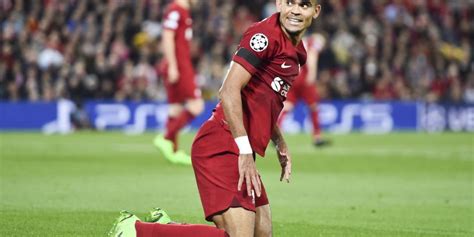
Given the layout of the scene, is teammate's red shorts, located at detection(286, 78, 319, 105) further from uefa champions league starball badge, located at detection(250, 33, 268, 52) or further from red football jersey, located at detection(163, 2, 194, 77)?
uefa champions league starball badge, located at detection(250, 33, 268, 52)

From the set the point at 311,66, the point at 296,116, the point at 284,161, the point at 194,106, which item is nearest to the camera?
the point at 284,161

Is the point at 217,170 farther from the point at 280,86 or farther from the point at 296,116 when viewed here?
the point at 296,116

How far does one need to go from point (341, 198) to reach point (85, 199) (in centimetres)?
299

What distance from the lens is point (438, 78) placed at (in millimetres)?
31141

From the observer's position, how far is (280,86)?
662cm

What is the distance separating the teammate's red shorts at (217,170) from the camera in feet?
20.9

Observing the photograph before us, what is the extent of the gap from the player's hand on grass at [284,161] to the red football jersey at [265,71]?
1.58 ft

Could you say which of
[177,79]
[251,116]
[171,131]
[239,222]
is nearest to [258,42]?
[251,116]

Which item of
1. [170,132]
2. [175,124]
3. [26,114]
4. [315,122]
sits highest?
[175,124]

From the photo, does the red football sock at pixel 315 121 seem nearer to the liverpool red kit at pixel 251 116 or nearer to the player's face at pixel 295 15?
the liverpool red kit at pixel 251 116

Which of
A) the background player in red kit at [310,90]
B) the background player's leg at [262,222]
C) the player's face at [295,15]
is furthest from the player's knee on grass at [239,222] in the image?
the background player in red kit at [310,90]

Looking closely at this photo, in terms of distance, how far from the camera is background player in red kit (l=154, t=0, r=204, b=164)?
51.1 feet

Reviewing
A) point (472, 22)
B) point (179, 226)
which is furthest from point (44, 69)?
point (179, 226)

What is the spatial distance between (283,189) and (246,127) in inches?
244
